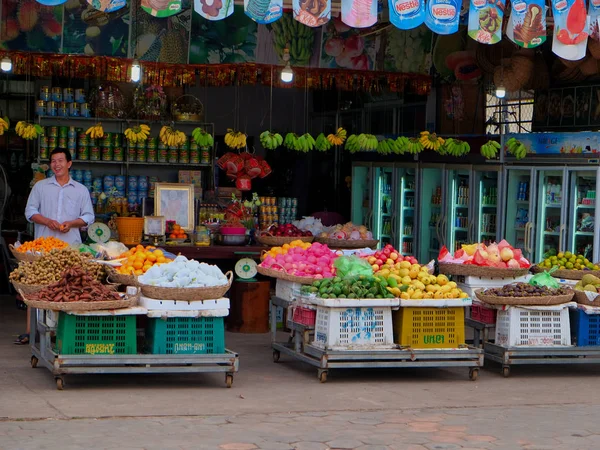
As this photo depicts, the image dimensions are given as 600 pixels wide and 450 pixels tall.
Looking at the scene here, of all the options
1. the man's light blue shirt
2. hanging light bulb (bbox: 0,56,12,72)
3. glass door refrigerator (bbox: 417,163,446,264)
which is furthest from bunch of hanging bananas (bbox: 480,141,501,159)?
hanging light bulb (bbox: 0,56,12,72)

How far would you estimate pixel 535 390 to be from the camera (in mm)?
8844

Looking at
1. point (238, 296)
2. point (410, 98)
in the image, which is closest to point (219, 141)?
point (410, 98)

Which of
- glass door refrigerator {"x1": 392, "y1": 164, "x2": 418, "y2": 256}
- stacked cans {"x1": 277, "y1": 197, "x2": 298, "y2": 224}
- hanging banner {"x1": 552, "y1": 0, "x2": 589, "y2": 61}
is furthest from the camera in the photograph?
glass door refrigerator {"x1": 392, "y1": 164, "x2": 418, "y2": 256}

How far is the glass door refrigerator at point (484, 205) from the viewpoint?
14102 mm

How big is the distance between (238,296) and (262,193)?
723 cm

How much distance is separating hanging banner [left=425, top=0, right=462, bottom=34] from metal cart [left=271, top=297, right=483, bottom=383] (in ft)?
10.9

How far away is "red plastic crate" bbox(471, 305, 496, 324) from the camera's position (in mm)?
9641

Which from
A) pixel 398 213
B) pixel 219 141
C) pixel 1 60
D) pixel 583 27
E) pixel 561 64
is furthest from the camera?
pixel 219 141

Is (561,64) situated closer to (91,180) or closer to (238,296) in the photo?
(238,296)

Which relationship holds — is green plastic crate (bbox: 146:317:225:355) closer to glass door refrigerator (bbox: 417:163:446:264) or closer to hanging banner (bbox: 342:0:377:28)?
hanging banner (bbox: 342:0:377:28)

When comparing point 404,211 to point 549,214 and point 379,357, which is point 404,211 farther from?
point 379,357

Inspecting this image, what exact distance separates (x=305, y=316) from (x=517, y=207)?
538 cm

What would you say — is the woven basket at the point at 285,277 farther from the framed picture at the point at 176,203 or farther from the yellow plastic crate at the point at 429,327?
the framed picture at the point at 176,203

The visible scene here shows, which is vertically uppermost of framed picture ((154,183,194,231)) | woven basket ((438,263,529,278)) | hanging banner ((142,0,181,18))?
hanging banner ((142,0,181,18))
